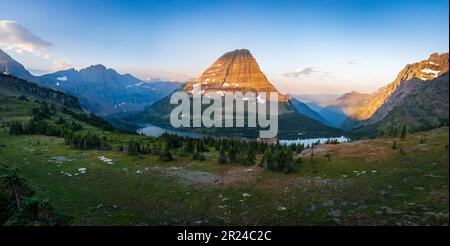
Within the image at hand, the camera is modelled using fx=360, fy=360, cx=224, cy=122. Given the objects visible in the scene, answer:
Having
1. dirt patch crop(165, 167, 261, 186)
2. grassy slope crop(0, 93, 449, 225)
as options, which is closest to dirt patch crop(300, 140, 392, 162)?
grassy slope crop(0, 93, 449, 225)

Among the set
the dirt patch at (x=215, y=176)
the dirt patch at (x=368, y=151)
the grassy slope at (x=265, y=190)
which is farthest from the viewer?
the dirt patch at (x=368, y=151)

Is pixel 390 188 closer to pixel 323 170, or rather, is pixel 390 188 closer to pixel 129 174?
pixel 323 170

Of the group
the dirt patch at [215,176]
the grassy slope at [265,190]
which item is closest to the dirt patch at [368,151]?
the grassy slope at [265,190]

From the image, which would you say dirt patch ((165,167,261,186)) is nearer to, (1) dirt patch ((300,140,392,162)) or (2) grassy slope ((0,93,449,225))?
(2) grassy slope ((0,93,449,225))

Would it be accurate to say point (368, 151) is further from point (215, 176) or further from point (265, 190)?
point (215, 176)

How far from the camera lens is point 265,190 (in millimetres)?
38250

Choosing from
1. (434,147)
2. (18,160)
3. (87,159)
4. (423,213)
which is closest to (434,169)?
(434,147)

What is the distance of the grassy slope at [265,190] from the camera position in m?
29.3

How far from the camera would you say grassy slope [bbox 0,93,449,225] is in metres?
29.3

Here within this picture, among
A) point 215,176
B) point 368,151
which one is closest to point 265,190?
point 215,176

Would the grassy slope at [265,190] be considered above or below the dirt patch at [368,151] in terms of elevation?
below

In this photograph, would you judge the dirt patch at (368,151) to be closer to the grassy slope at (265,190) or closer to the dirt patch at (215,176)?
the grassy slope at (265,190)

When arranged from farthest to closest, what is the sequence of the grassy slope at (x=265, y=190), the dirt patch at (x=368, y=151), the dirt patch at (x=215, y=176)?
the dirt patch at (x=368, y=151) → the dirt patch at (x=215, y=176) → the grassy slope at (x=265, y=190)

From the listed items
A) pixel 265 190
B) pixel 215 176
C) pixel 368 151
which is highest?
pixel 368 151
